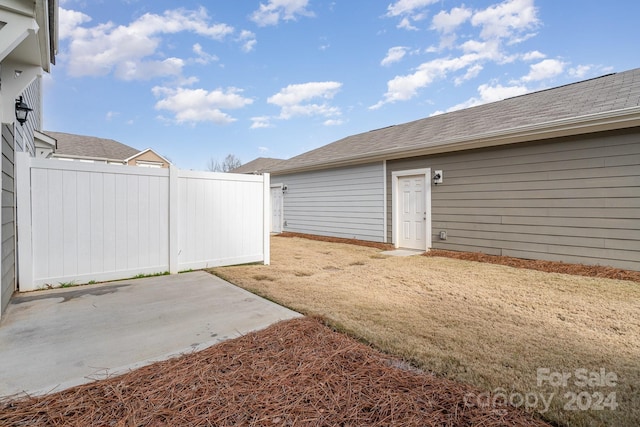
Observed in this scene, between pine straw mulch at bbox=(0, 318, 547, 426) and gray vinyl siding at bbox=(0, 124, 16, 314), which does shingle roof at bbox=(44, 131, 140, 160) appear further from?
pine straw mulch at bbox=(0, 318, 547, 426)

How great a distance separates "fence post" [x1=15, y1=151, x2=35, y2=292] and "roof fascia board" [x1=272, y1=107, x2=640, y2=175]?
24.2ft

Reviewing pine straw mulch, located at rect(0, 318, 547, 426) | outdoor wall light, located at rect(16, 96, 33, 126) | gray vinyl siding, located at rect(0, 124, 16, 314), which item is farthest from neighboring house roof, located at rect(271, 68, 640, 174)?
gray vinyl siding, located at rect(0, 124, 16, 314)

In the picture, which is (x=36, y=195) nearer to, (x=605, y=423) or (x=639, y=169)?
(x=605, y=423)

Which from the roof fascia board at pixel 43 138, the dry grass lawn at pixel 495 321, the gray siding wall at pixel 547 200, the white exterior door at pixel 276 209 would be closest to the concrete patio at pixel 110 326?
the dry grass lawn at pixel 495 321

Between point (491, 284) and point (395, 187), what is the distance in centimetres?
446

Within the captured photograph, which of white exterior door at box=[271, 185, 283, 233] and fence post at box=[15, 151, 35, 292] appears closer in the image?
fence post at box=[15, 151, 35, 292]

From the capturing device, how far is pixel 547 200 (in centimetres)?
618

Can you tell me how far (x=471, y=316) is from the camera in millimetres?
3277

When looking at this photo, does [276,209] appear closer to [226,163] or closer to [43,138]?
[43,138]

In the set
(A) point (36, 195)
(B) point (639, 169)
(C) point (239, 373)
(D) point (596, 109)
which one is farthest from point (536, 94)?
(A) point (36, 195)

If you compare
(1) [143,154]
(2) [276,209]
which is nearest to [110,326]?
(2) [276,209]

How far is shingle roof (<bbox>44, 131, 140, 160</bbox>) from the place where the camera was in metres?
18.9

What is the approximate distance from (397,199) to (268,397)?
24.7ft

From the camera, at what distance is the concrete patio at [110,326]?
2.11 m
